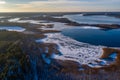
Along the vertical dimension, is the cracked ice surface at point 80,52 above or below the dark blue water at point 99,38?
above

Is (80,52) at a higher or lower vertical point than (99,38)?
higher

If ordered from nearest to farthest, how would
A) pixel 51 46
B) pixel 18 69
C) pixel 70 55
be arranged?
pixel 18 69 → pixel 70 55 → pixel 51 46

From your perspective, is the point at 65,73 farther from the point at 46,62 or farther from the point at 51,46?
the point at 51,46

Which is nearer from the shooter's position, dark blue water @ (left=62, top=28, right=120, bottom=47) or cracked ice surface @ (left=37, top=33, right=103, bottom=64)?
cracked ice surface @ (left=37, top=33, right=103, bottom=64)

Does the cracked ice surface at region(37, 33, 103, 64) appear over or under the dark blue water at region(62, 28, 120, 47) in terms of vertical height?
over

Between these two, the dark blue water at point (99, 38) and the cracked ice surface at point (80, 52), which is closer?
the cracked ice surface at point (80, 52)

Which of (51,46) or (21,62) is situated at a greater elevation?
(21,62)

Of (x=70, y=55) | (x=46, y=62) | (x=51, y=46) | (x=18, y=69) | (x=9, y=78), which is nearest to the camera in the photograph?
(x=9, y=78)

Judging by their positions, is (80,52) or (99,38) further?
(99,38)

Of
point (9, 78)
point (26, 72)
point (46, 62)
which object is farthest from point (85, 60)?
point (9, 78)

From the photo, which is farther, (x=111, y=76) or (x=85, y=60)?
(x=85, y=60)

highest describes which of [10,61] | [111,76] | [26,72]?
[10,61]
